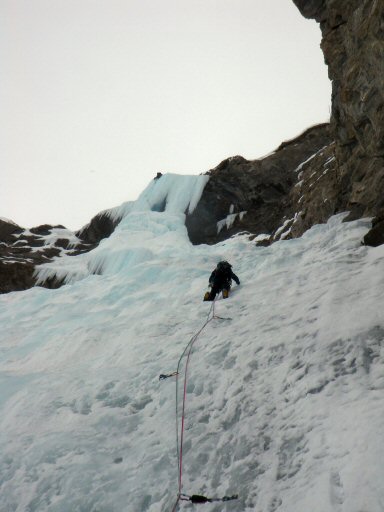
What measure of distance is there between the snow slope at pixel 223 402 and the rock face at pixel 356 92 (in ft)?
11.8

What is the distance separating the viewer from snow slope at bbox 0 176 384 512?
337cm

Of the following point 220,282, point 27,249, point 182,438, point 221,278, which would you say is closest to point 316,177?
point 221,278

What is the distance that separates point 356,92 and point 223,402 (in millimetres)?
11629

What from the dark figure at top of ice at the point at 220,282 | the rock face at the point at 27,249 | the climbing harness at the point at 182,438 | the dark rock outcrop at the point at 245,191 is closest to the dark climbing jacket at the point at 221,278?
the dark figure at top of ice at the point at 220,282

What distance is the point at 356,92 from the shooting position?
12.4m

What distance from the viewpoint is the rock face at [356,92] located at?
36.2 feet

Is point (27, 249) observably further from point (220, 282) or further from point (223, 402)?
point (223, 402)

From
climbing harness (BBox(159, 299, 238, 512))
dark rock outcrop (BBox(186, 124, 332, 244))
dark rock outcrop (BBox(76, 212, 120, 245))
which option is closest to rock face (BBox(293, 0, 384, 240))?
climbing harness (BBox(159, 299, 238, 512))

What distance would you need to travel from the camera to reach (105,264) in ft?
85.0

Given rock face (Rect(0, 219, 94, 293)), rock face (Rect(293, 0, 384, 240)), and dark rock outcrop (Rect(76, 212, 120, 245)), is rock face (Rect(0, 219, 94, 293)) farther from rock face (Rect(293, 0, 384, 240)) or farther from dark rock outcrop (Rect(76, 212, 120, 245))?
rock face (Rect(293, 0, 384, 240))

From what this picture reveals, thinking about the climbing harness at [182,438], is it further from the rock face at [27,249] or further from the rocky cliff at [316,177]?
the rock face at [27,249]

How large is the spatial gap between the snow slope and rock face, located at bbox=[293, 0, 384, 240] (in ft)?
11.8

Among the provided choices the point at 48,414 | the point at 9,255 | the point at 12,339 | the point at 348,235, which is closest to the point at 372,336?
the point at 48,414

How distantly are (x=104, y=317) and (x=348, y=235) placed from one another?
6.76m
